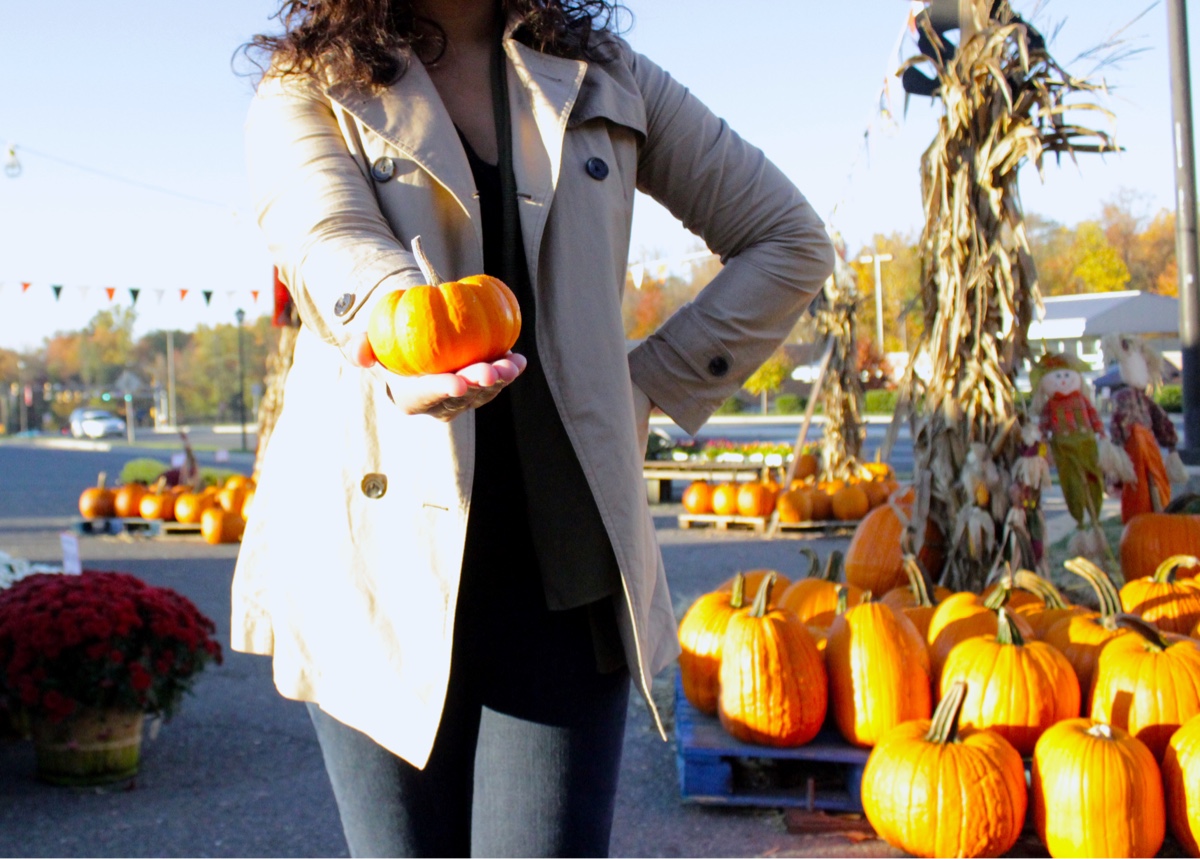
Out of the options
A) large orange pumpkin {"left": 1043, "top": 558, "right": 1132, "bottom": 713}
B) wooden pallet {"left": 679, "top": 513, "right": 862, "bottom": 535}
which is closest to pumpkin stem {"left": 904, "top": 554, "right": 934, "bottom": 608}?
large orange pumpkin {"left": 1043, "top": 558, "right": 1132, "bottom": 713}

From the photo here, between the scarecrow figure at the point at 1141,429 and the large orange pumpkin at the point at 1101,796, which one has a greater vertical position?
the scarecrow figure at the point at 1141,429

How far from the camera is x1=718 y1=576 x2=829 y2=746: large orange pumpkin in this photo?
336 centimetres

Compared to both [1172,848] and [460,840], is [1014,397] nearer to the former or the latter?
[1172,848]

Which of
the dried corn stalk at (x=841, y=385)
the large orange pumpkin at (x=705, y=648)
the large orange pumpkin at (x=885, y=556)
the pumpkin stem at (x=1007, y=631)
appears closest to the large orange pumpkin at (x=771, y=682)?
the large orange pumpkin at (x=705, y=648)

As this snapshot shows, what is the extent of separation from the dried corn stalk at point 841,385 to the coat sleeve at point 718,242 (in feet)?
31.0

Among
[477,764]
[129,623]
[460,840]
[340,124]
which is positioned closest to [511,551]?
[477,764]

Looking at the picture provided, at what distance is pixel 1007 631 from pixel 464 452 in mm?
2529

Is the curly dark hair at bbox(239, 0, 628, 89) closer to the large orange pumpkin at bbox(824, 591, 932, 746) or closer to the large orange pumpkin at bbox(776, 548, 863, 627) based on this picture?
the large orange pumpkin at bbox(824, 591, 932, 746)

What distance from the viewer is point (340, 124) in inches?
51.5

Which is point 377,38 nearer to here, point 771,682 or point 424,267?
point 424,267

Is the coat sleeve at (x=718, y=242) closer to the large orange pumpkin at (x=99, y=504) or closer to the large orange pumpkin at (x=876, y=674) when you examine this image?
the large orange pumpkin at (x=876, y=674)

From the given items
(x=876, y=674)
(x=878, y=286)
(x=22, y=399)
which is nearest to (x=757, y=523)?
(x=876, y=674)

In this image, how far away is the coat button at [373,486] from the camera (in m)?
1.29

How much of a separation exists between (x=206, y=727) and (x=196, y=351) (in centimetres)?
6979
